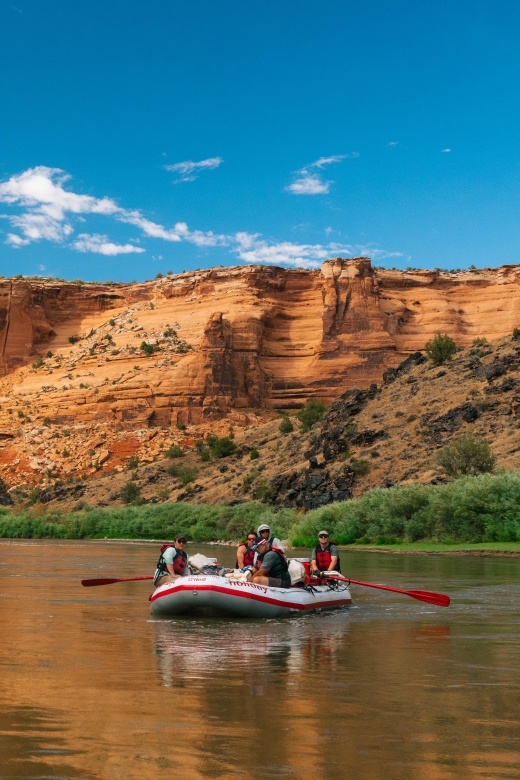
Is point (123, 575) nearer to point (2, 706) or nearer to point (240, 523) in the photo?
point (2, 706)

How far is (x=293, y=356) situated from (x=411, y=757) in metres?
93.6

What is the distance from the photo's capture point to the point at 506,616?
55.0 feet

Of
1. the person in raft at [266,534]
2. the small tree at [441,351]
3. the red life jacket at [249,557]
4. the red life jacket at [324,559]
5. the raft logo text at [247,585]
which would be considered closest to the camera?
the raft logo text at [247,585]

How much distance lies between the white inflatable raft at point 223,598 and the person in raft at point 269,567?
0.80 ft

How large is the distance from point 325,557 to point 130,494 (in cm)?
5268

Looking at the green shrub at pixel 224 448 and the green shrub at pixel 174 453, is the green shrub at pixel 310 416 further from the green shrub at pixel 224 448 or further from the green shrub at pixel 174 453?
the green shrub at pixel 174 453

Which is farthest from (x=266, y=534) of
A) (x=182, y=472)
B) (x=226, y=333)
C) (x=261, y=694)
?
(x=226, y=333)

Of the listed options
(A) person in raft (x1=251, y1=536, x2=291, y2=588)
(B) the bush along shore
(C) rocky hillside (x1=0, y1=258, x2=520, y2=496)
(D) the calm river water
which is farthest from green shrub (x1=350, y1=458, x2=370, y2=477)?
(A) person in raft (x1=251, y1=536, x2=291, y2=588)

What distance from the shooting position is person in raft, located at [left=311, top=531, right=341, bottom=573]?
65.4 feet

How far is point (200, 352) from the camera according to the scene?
9300 cm

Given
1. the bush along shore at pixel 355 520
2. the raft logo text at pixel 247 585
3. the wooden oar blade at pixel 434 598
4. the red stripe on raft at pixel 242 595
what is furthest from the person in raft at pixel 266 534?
the bush along shore at pixel 355 520

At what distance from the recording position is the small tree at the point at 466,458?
1729 inches

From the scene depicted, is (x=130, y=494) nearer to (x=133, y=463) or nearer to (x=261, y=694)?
(x=133, y=463)

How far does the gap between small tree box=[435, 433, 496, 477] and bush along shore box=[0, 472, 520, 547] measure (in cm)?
259
